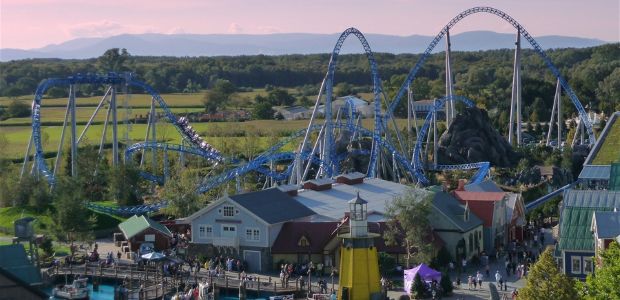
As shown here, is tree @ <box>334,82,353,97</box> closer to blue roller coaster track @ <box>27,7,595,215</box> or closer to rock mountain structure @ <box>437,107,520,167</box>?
rock mountain structure @ <box>437,107,520,167</box>

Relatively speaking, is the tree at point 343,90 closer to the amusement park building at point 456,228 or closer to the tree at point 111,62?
the tree at point 111,62

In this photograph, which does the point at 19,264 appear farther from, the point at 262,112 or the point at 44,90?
the point at 262,112

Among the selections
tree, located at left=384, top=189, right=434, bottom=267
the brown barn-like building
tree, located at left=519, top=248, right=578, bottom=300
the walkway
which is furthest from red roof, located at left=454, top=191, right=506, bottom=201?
tree, located at left=519, top=248, right=578, bottom=300

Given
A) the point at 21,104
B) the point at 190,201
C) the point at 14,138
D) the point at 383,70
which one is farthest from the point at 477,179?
the point at 383,70

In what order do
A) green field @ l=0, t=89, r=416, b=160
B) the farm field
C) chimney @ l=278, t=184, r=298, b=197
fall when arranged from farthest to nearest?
1. the farm field
2. green field @ l=0, t=89, r=416, b=160
3. chimney @ l=278, t=184, r=298, b=197

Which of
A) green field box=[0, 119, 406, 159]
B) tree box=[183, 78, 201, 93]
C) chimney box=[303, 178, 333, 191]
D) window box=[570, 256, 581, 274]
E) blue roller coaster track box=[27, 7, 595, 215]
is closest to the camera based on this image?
window box=[570, 256, 581, 274]

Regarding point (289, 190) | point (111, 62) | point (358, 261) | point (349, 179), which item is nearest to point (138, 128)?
point (349, 179)

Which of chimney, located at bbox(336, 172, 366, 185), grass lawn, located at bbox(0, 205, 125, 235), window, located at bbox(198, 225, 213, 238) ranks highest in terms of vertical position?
chimney, located at bbox(336, 172, 366, 185)
